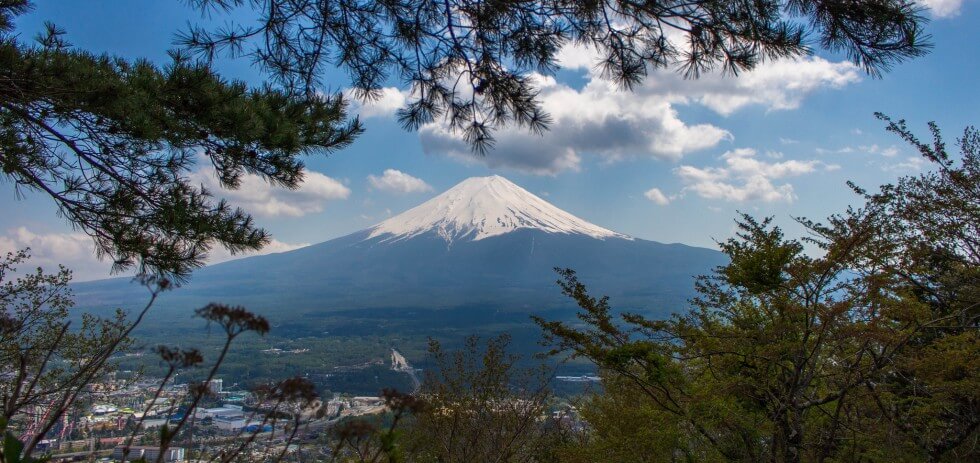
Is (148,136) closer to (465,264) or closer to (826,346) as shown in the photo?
(826,346)

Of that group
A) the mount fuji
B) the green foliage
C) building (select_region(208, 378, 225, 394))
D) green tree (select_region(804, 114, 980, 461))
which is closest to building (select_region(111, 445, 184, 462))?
building (select_region(208, 378, 225, 394))

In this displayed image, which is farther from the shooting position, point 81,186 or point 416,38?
point 416,38

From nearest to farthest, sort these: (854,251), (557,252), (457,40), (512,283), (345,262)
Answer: (457,40) < (854,251) < (512,283) < (345,262) < (557,252)

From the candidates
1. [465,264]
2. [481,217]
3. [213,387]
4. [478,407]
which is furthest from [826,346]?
[481,217]

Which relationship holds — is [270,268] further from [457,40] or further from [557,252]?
[457,40]

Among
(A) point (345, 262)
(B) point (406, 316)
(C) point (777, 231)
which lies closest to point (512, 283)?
(A) point (345, 262)
